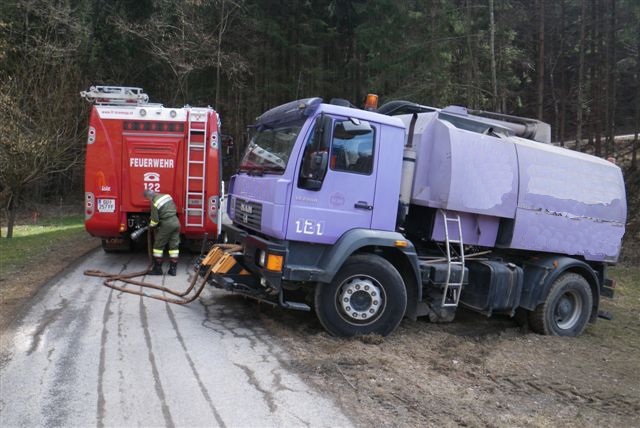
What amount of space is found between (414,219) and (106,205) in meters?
5.96

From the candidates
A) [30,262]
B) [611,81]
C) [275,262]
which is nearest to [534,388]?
[275,262]

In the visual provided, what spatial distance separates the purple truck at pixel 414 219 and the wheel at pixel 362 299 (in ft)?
0.04

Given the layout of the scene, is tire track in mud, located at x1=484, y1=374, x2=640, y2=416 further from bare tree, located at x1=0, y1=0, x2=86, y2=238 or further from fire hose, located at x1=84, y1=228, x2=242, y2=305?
bare tree, located at x1=0, y1=0, x2=86, y2=238

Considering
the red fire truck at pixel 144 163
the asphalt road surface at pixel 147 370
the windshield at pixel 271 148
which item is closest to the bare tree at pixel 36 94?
the red fire truck at pixel 144 163

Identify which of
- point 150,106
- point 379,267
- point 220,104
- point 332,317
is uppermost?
point 220,104

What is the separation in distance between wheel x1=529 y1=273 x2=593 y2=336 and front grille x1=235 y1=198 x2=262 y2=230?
158 inches

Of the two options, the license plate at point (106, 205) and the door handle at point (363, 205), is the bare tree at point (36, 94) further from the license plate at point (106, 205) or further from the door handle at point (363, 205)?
the door handle at point (363, 205)

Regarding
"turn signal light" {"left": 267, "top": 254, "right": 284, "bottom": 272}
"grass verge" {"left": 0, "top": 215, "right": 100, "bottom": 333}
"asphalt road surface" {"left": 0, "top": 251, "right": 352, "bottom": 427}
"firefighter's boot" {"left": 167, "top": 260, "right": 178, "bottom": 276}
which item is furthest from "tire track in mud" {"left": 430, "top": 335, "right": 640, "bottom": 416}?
"firefighter's boot" {"left": 167, "top": 260, "right": 178, "bottom": 276}

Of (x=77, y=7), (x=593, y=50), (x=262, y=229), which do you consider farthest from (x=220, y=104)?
(x=262, y=229)

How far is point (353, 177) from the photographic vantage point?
237 inches

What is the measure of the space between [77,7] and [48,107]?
181 inches

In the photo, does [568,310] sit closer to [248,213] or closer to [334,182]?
[334,182]

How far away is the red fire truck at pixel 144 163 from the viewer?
9.92 m

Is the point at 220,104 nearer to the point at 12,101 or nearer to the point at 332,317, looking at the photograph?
the point at 12,101
